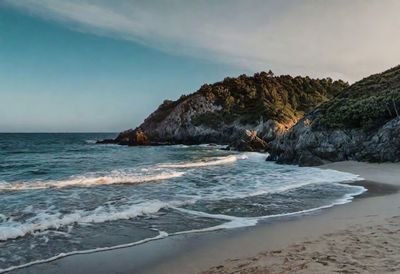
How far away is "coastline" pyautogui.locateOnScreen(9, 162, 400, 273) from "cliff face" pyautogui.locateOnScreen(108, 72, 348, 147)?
43.0m

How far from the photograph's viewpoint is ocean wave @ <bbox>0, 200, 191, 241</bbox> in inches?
343

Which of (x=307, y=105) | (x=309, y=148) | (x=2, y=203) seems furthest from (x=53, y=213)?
(x=307, y=105)

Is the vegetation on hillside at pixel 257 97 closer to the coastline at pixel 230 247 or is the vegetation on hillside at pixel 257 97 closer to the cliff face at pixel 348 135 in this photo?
the cliff face at pixel 348 135

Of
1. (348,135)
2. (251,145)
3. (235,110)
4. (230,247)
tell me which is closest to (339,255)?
(230,247)

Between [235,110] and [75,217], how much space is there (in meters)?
65.5

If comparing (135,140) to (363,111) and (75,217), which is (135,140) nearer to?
(363,111)

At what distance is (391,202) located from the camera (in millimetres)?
10906

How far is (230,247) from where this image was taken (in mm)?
7223

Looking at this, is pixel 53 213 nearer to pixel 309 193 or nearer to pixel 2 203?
pixel 2 203

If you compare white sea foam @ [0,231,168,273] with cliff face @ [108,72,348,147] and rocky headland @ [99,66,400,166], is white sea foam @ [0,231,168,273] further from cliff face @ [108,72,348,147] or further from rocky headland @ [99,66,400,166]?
cliff face @ [108,72,348,147]

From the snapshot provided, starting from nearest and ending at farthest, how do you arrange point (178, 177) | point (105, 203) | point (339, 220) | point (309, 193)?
point (339, 220), point (105, 203), point (309, 193), point (178, 177)

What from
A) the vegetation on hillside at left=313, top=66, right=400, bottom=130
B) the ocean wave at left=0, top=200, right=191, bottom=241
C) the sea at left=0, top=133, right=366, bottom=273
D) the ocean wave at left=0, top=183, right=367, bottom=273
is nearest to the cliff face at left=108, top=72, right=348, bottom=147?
the vegetation on hillside at left=313, top=66, right=400, bottom=130

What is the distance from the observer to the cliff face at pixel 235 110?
61.8 m

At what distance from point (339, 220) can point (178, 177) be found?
11928 millimetres
